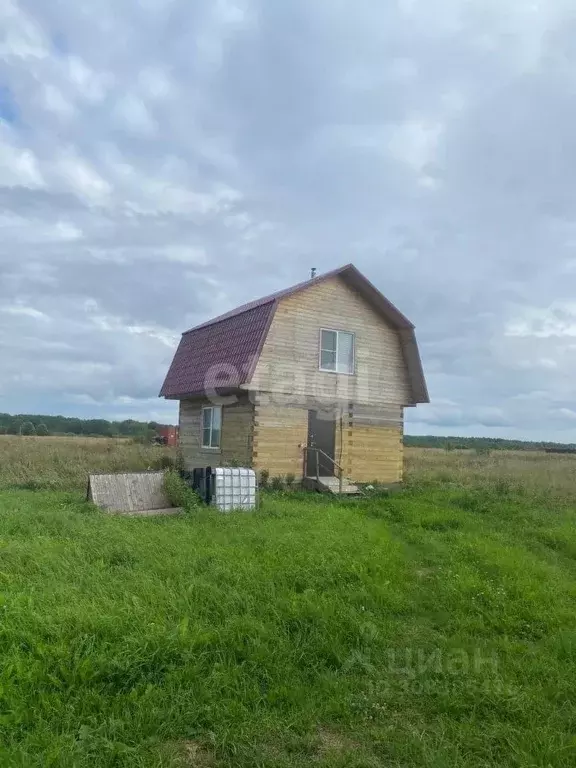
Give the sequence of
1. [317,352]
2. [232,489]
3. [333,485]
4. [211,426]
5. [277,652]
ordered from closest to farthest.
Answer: [277,652]
[232,489]
[333,485]
[317,352]
[211,426]

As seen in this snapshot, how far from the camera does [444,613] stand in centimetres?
625

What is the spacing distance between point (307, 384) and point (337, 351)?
4.97 ft

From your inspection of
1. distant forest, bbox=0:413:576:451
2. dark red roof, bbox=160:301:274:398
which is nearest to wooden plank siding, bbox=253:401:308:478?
dark red roof, bbox=160:301:274:398

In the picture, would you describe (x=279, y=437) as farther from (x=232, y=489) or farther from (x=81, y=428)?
(x=81, y=428)

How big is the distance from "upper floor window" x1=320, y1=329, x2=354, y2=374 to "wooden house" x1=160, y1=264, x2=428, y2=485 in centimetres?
3

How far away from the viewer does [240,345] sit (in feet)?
53.6

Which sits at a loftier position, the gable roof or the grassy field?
the gable roof

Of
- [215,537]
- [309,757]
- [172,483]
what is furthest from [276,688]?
[172,483]

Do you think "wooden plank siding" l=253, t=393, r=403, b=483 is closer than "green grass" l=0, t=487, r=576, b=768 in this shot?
No

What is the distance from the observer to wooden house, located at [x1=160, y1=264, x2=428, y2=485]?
628 inches

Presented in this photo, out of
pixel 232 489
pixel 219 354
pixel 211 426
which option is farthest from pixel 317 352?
pixel 232 489

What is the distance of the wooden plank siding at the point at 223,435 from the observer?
15954 millimetres

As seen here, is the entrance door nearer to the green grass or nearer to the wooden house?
the wooden house

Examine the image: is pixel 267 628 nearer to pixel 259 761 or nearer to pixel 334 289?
pixel 259 761
